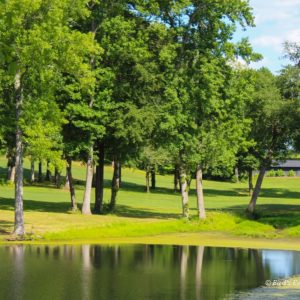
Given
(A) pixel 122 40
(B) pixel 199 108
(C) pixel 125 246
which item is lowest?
(C) pixel 125 246

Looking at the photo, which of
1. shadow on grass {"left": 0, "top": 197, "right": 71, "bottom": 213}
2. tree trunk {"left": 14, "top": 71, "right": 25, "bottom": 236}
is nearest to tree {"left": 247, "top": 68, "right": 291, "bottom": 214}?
shadow on grass {"left": 0, "top": 197, "right": 71, "bottom": 213}

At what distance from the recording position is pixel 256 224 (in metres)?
42.6

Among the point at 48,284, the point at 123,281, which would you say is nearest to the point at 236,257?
the point at 123,281

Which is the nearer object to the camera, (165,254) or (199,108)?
(165,254)

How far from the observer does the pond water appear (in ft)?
61.3

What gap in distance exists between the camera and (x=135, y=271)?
2352cm

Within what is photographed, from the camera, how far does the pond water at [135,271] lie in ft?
61.3

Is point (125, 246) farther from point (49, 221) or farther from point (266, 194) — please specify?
point (266, 194)

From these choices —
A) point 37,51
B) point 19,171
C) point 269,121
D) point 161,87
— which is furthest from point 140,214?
point 37,51

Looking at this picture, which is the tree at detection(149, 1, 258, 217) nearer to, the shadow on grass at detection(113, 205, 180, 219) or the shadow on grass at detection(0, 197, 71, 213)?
the shadow on grass at detection(113, 205, 180, 219)

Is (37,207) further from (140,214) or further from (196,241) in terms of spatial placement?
(196,241)

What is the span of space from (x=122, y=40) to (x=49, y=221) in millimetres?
14116

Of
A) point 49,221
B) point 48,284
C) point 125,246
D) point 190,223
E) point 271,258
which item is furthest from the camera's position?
point 190,223

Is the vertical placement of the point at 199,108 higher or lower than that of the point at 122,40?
lower
